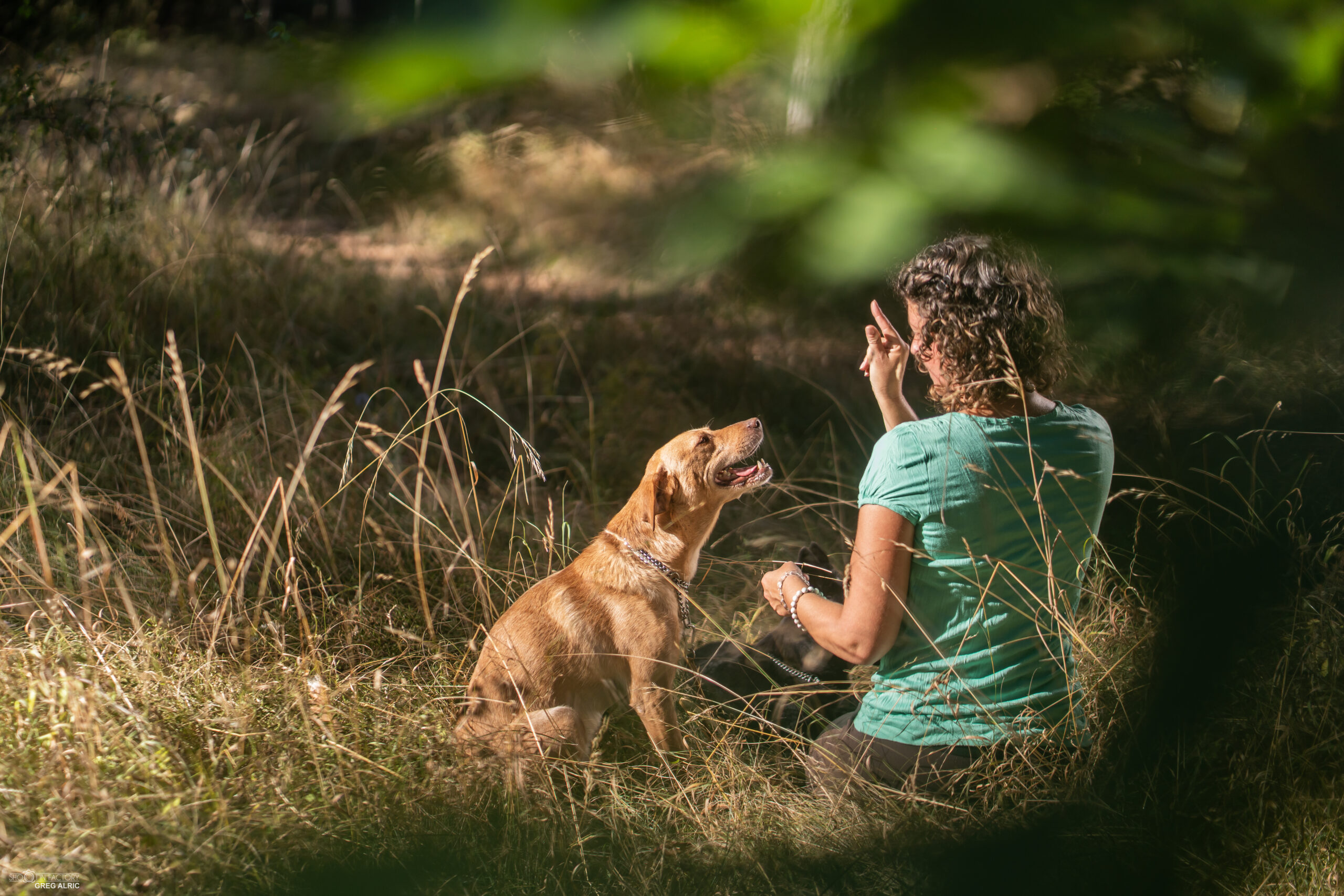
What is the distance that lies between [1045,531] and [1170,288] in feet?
4.97

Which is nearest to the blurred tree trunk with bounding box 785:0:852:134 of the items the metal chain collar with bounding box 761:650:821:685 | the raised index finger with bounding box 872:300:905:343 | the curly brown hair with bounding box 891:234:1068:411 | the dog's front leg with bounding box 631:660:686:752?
the raised index finger with bounding box 872:300:905:343

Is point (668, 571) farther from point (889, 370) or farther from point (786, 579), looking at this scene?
point (889, 370)

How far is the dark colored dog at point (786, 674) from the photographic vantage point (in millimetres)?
2309

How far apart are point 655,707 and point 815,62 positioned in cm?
199

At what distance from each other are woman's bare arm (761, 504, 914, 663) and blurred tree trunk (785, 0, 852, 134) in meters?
1.27

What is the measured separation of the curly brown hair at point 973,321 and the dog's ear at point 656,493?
0.83 meters

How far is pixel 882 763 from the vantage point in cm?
200

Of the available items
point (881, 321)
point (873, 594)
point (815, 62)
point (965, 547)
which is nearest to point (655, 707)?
point (873, 594)

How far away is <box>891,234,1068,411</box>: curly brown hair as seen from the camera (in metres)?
1.91

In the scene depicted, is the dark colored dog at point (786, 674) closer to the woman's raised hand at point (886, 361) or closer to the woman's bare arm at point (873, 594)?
the woman's bare arm at point (873, 594)

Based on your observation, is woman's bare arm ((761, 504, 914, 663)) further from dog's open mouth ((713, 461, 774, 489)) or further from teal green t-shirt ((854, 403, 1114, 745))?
dog's open mouth ((713, 461, 774, 489))

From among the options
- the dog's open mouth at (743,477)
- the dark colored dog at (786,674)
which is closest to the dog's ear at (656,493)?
the dog's open mouth at (743,477)

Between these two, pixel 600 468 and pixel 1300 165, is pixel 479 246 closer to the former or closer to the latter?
pixel 600 468

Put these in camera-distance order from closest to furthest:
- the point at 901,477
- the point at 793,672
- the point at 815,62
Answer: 1. the point at 815,62
2. the point at 901,477
3. the point at 793,672
